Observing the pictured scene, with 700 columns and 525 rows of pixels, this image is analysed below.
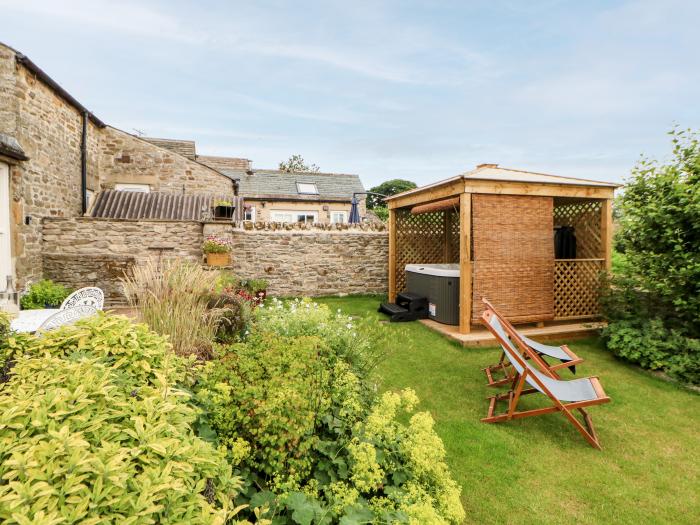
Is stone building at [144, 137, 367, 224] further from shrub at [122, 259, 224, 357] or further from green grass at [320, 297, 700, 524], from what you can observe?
green grass at [320, 297, 700, 524]

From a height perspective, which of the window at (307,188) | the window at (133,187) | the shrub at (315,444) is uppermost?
the window at (307,188)

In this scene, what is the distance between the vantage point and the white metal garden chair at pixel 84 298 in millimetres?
4232

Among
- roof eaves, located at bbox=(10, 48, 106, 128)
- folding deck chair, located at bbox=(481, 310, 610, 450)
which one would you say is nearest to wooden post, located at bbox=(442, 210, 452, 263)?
folding deck chair, located at bbox=(481, 310, 610, 450)

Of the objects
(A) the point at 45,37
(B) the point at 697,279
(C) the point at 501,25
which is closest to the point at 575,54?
(C) the point at 501,25

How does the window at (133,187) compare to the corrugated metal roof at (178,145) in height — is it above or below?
below

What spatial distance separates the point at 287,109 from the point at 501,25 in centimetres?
1507

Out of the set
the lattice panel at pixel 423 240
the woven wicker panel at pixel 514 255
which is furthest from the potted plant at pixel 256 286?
the woven wicker panel at pixel 514 255

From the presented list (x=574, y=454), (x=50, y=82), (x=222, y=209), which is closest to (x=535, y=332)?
(x=574, y=454)

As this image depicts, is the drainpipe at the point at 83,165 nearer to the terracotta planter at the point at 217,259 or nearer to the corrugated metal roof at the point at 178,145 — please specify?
the terracotta planter at the point at 217,259

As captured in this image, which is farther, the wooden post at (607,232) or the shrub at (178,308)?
the wooden post at (607,232)

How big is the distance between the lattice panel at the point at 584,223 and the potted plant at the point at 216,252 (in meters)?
7.64

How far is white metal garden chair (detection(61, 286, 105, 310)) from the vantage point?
423cm

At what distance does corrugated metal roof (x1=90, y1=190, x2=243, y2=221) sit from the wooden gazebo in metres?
6.33

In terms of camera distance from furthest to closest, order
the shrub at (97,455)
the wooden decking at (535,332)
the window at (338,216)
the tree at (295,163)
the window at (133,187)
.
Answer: the tree at (295,163)
the window at (338,216)
the window at (133,187)
the wooden decking at (535,332)
the shrub at (97,455)
